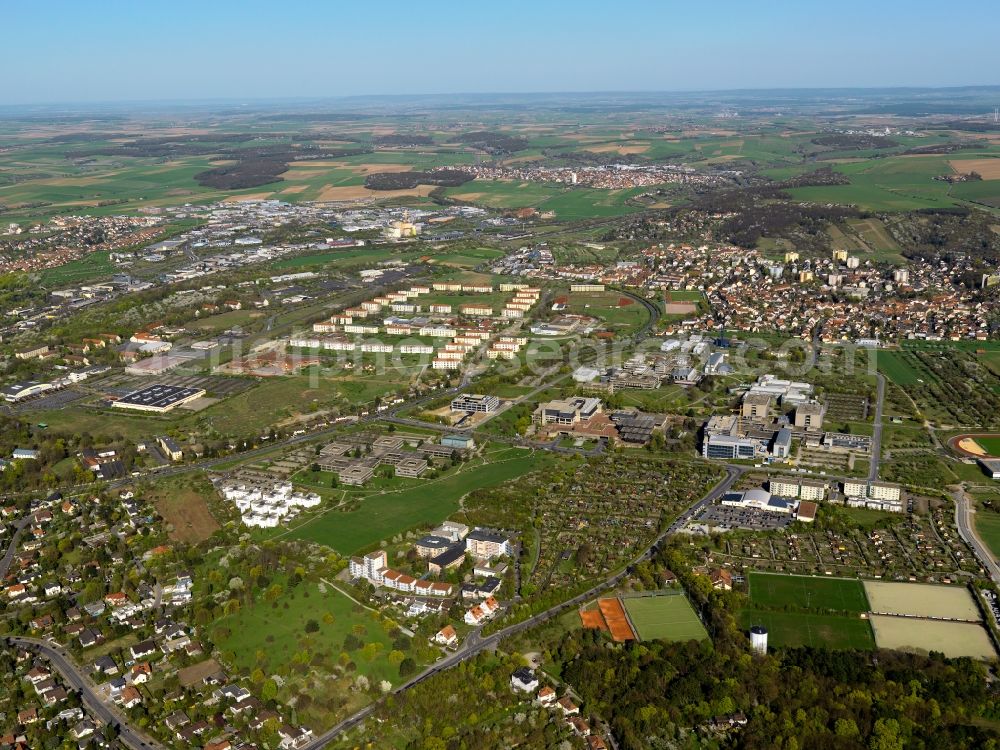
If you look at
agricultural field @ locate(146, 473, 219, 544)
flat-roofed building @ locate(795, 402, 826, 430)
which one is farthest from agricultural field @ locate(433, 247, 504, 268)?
agricultural field @ locate(146, 473, 219, 544)

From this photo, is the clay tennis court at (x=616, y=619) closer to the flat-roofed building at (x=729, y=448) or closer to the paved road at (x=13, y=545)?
the flat-roofed building at (x=729, y=448)

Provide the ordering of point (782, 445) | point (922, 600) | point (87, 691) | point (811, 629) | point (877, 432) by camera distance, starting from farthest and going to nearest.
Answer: point (877, 432) < point (782, 445) < point (922, 600) < point (811, 629) < point (87, 691)

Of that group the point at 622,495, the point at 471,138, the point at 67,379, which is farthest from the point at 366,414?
the point at 471,138

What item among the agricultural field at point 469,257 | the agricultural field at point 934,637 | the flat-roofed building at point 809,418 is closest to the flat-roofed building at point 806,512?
the agricultural field at point 934,637

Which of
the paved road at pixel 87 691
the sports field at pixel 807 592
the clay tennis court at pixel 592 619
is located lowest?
the paved road at pixel 87 691

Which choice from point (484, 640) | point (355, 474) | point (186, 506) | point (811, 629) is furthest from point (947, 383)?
point (186, 506)

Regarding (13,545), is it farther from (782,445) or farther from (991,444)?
(991,444)
